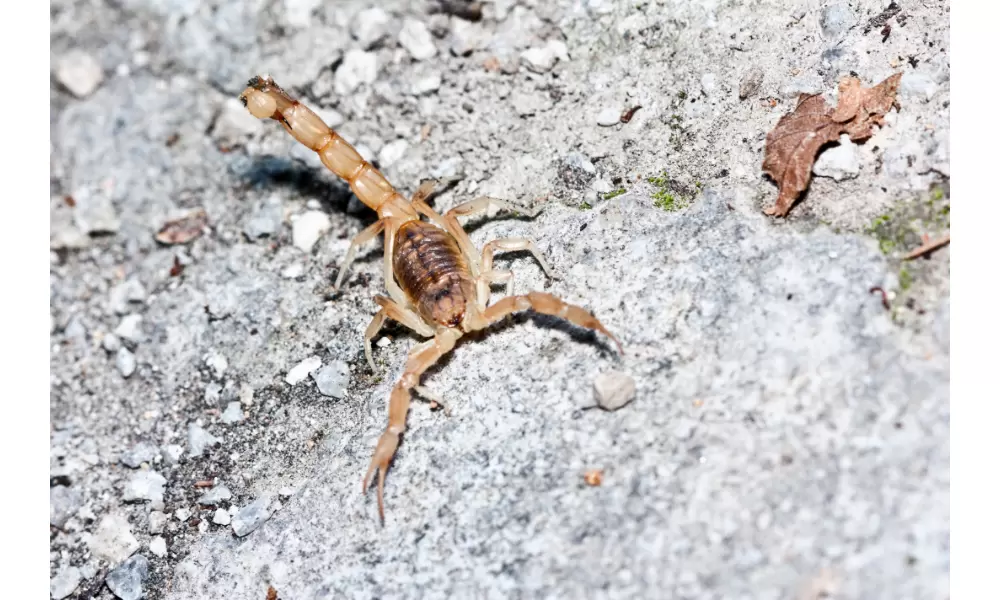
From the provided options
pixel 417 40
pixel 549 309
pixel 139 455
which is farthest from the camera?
pixel 417 40

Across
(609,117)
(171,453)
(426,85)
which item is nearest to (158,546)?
(171,453)

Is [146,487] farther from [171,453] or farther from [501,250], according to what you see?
[501,250]

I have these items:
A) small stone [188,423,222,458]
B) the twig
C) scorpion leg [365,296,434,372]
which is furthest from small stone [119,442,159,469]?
the twig

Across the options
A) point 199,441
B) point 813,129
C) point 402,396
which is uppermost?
point 813,129

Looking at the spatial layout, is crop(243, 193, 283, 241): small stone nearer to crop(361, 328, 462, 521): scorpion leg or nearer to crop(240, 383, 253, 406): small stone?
crop(240, 383, 253, 406): small stone

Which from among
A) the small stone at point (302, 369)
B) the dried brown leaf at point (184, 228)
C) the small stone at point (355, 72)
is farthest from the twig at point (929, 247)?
the dried brown leaf at point (184, 228)

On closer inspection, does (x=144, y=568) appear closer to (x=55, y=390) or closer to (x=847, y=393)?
(x=55, y=390)

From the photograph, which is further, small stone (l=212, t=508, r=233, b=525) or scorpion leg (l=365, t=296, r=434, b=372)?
scorpion leg (l=365, t=296, r=434, b=372)

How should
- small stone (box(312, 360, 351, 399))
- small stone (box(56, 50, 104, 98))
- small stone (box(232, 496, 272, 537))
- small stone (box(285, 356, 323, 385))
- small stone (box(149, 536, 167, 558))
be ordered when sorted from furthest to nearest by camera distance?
1. small stone (box(56, 50, 104, 98))
2. small stone (box(285, 356, 323, 385))
3. small stone (box(312, 360, 351, 399))
4. small stone (box(149, 536, 167, 558))
5. small stone (box(232, 496, 272, 537))
